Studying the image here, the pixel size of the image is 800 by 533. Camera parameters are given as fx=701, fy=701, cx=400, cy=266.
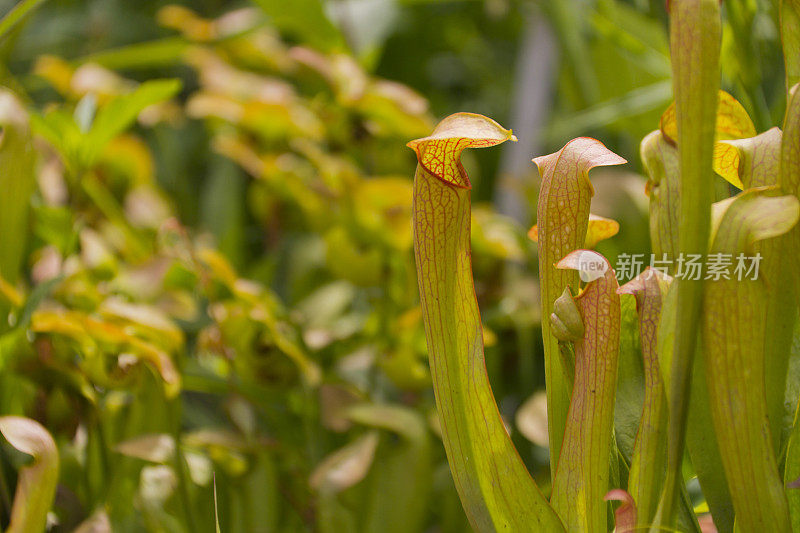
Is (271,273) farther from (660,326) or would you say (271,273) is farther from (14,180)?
(660,326)

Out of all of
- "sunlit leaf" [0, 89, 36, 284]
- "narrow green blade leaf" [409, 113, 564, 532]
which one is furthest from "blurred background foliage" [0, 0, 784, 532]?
"narrow green blade leaf" [409, 113, 564, 532]

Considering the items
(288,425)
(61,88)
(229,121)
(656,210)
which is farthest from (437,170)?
(61,88)

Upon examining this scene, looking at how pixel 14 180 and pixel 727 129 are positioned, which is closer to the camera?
pixel 727 129

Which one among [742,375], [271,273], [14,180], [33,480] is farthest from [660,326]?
[271,273]

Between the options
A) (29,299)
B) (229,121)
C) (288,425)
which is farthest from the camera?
(229,121)

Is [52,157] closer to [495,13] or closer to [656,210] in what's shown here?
[656,210]

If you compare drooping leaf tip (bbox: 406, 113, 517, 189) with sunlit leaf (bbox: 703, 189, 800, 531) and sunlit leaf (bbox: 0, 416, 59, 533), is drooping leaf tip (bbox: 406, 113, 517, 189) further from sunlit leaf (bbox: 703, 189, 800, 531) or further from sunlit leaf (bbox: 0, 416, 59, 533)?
sunlit leaf (bbox: 0, 416, 59, 533)

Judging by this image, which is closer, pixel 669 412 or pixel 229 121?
pixel 669 412
